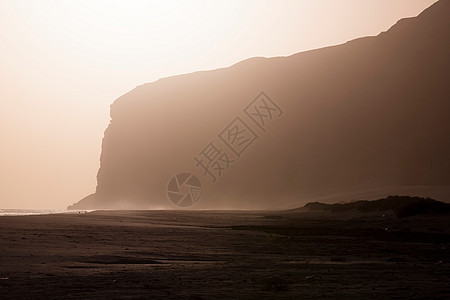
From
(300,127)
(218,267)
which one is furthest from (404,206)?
(300,127)

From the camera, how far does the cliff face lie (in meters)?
120

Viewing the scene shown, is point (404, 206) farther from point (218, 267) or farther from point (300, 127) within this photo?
point (300, 127)

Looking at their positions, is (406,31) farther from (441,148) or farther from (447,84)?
(441,148)

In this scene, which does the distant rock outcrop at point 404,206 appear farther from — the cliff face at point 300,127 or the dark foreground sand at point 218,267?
the cliff face at point 300,127

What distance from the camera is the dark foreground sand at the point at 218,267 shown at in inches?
480

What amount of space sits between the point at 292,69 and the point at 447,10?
37.3 m

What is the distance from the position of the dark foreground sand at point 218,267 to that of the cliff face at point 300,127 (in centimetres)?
9083

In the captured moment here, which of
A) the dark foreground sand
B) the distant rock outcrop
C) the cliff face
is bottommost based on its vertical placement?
the dark foreground sand

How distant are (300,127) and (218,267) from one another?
122304 mm

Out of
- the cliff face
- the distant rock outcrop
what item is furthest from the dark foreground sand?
the cliff face

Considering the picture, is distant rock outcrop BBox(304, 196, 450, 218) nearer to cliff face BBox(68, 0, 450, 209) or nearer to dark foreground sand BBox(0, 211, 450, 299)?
dark foreground sand BBox(0, 211, 450, 299)

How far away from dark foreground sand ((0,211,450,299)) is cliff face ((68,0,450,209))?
9083 centimetres

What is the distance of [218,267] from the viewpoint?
53.9 ft

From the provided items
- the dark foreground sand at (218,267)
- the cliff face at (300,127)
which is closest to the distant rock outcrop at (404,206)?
the dark foreground sand at (218,267)
